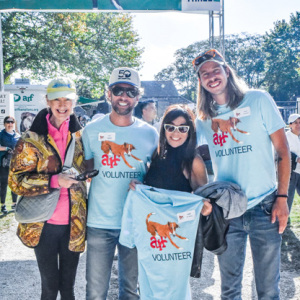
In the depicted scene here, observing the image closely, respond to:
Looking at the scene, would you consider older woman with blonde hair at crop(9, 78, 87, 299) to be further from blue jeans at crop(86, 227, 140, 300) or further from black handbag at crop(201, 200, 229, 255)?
black handbag at crop(201, 200, 229, 255)

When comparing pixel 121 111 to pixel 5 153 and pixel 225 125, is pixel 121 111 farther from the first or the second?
pixel 5 153

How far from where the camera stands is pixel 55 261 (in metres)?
2.65

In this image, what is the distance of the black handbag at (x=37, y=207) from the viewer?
8.36ft

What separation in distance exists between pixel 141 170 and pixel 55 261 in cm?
95

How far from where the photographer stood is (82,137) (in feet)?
9.48

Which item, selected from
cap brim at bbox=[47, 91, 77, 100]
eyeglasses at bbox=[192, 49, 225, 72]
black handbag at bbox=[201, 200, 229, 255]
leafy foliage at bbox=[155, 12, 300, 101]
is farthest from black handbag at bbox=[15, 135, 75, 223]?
leafy foliage at bbox=[155, 12, 300, 101]

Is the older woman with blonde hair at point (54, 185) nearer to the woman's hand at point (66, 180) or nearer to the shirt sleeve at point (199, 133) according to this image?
the woman's hand at point (66, 180)

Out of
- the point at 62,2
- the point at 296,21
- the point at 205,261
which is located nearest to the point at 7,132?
the point at 62,2

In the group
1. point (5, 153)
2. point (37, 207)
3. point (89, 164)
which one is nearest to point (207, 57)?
point (89, 164)

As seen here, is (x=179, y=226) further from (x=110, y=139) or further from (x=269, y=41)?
(x=269, y=41)

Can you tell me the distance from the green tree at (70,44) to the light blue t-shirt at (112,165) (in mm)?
18602

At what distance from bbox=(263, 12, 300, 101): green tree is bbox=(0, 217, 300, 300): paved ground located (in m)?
55.5

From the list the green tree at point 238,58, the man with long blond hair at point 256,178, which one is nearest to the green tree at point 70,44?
the man with long blond hair at point 256,178

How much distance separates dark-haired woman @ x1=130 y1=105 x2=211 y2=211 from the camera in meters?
2.69
